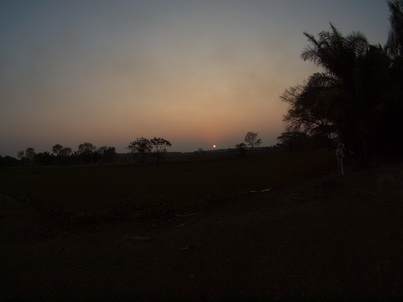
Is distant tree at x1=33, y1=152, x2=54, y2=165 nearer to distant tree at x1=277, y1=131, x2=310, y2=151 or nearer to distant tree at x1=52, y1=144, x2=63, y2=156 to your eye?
distant tree at x1=52, y1=144, x2=63, y2=156

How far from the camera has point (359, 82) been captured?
1459 cm

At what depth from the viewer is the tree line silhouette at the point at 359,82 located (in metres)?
14.5

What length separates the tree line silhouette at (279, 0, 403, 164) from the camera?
14.5 meters

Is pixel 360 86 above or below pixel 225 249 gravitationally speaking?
above

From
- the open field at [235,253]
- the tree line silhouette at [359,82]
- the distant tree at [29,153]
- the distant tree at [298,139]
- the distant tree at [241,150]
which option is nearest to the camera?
the open field at [235,253]

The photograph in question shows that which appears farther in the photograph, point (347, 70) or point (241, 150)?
point (241, 150)

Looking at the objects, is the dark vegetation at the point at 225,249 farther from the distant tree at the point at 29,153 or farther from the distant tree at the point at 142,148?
the distant tree at the point at 29,153

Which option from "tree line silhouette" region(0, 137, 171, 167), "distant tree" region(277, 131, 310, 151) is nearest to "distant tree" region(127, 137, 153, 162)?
"tree line silhouette" region(0, 137, 171, 167)

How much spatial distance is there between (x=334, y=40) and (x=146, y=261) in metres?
14.2

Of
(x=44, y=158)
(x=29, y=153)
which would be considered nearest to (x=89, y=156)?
(x=44, y=158)

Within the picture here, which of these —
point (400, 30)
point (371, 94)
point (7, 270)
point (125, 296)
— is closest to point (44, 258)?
point (7, 270)

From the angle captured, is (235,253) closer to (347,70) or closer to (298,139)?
(347,70)

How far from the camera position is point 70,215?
1156 cm

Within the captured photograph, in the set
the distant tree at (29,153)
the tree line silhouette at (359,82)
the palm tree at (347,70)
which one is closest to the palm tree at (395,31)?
the tree line silhouette at (359,82)
